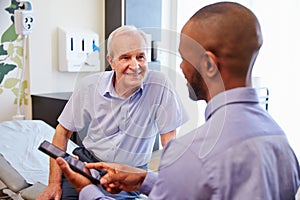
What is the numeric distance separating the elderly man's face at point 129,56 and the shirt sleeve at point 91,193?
37cm

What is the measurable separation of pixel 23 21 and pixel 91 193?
1.25 meters

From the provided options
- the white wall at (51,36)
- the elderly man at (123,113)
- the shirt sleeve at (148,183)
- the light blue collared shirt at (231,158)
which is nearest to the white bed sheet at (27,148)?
the elderly man at (123,113)

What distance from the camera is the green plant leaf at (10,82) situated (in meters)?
1.92

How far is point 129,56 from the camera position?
104 centimetres

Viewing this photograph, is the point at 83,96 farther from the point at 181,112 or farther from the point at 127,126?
the point at 181,112

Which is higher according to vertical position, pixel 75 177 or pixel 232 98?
pixel 232 98

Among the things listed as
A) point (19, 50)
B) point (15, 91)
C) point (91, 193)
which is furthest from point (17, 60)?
point (91, 193)

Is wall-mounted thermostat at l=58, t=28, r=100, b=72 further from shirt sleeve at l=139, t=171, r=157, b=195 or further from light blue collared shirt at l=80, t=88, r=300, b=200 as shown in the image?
light blue collared shirt at l=80, t=88, r=300, b=200

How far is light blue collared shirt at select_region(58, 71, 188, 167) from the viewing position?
115 cm

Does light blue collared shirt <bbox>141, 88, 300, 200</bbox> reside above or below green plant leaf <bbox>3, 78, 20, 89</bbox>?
above

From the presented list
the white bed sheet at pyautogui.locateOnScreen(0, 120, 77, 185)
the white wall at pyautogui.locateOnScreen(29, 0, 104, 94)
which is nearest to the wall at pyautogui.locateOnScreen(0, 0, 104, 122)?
the white wall at pyautogui.locateOnScreen(29, 0, 104, 94)

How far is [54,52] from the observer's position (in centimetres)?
208

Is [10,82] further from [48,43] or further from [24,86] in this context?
[48,43]

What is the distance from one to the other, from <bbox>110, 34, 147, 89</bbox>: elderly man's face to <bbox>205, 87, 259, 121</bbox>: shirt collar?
0.39m
